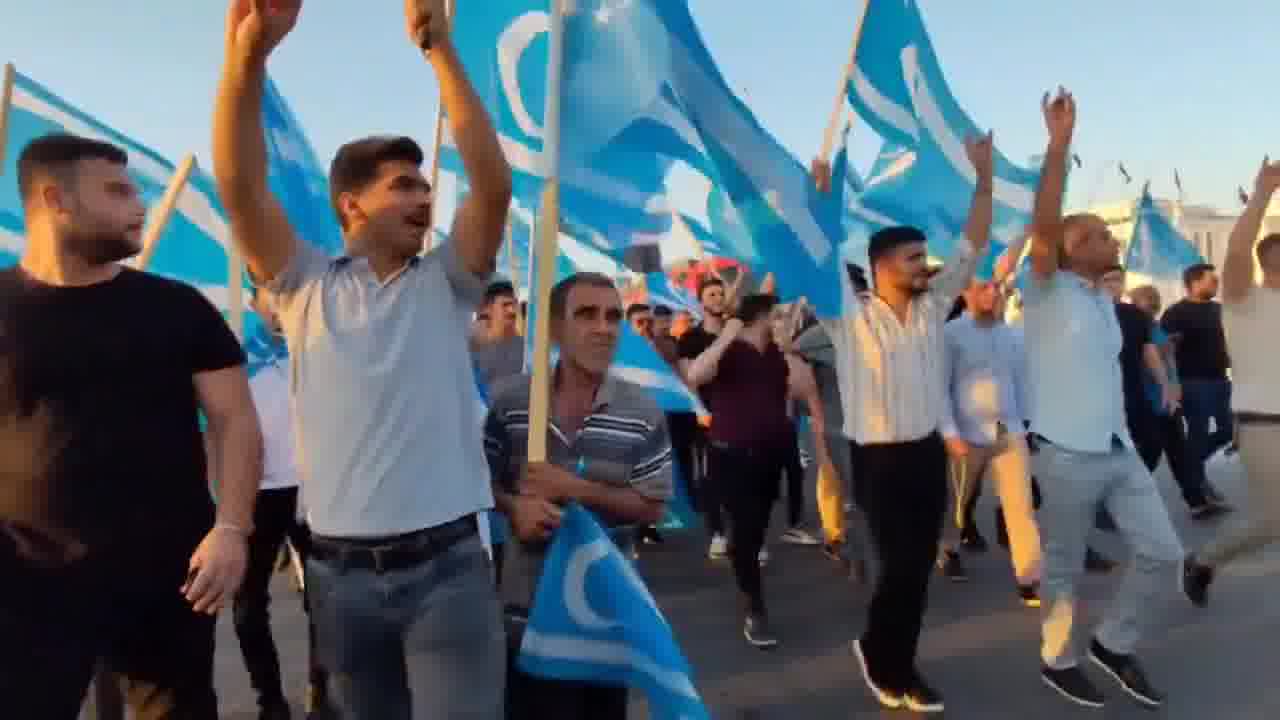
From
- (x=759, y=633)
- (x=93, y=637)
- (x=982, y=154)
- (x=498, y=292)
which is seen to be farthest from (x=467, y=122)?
(x=498, y=292)

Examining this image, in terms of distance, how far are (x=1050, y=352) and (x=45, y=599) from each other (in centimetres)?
369

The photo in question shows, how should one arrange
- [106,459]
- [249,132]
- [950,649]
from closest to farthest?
[249,132] < [106,459] < [950,649]

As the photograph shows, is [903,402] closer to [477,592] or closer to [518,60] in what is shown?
[518,60]

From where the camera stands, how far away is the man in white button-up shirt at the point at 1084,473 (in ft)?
14.6

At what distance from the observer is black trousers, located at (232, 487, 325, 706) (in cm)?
435

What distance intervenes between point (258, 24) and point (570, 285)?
1.10 m

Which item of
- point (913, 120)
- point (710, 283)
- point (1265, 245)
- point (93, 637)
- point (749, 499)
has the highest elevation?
point (913, 120)

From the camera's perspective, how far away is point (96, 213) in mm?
2539

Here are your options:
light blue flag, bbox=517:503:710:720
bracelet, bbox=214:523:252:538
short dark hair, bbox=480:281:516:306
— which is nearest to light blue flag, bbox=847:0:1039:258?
short dark hair, bbox=480:281:516:306

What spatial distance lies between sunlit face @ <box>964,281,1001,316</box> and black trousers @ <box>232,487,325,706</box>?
168 inches

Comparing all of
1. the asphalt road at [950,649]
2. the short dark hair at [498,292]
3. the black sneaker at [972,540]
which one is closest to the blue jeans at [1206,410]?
the asphalt road at [950,649]

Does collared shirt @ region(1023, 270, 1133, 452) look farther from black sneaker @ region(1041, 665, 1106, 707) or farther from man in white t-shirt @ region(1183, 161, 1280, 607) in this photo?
man in white t-shirt @ region(1183, 161, 1280, 607)

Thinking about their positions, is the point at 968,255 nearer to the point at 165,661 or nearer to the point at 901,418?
the point at 901,418

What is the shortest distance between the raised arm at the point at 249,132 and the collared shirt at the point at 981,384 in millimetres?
5061
